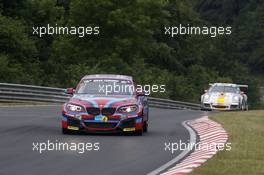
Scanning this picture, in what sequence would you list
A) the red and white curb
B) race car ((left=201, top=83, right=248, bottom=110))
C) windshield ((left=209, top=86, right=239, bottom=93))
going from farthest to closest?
1. windshield ((left=209, top=86, right=239, bottom=93))
2. race car ((left=201, top=83, right=248, bottom=110))
3. the red and white curb

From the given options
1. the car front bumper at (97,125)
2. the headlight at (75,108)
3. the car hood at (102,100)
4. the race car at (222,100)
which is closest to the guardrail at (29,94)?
the race car at (222,100)

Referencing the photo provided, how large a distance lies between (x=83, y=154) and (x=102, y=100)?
4298mm

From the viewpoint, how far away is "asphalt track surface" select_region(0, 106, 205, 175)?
499 inches

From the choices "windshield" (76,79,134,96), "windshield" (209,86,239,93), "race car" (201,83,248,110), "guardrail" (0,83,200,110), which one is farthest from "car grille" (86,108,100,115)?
"windshield" (209,86,239,93)

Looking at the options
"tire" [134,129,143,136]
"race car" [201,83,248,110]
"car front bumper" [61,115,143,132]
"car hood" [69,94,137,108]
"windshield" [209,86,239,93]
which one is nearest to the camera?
"car front bumper" [61,115,143,132]

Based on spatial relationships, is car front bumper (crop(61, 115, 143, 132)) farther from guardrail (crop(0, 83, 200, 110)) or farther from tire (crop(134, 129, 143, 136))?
guardrail (crop(0, 83, 200, 110))

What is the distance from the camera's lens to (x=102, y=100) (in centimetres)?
1892

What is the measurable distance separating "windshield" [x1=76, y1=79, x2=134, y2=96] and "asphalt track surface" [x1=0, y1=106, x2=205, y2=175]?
1.15 meters

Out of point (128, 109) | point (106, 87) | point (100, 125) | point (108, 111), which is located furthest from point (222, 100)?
point (100, 125)

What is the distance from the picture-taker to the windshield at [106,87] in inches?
781

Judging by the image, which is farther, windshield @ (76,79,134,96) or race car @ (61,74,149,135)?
windshield @ (76,79,134,96)

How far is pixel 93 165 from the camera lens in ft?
43.3

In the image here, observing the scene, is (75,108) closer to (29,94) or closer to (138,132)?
(138,132)

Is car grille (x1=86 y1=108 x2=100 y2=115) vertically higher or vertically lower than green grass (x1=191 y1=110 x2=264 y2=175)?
higher
